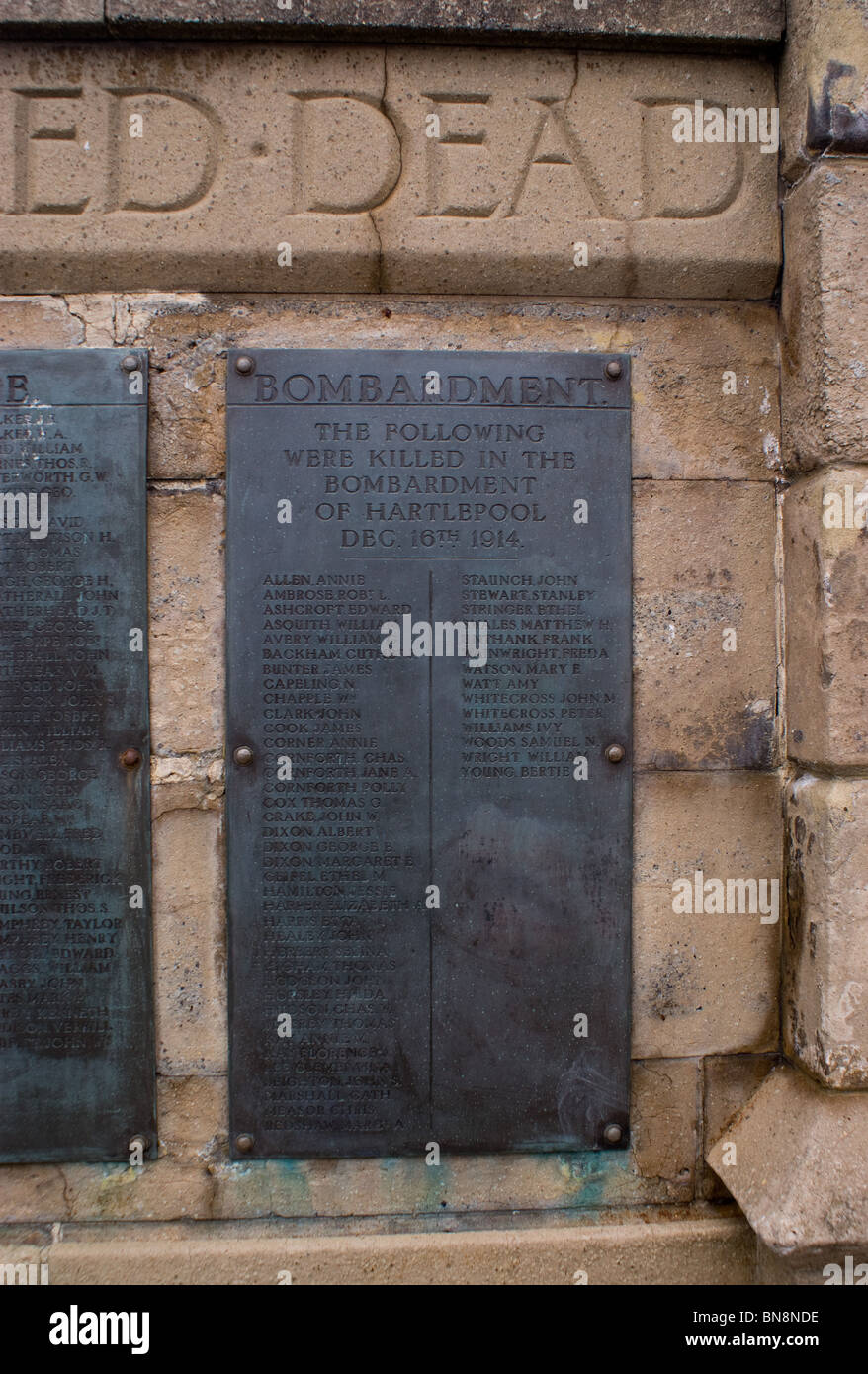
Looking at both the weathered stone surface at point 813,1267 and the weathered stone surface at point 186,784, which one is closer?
the weathered stone surface at point 813,1267

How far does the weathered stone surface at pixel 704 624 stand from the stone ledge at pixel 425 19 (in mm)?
1158

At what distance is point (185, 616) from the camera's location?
2090mm

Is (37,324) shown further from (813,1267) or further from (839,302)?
(813,1267)

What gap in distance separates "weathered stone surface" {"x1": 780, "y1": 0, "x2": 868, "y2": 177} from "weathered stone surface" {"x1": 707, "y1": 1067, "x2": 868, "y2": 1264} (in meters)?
2.35

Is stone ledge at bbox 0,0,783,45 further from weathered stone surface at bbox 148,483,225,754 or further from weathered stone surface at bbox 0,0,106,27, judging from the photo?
weathered stone surface at bbox 148,483,225,754

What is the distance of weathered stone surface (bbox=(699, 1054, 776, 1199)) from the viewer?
212cm

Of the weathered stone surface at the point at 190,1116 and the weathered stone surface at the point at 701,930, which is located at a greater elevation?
the weathered stone surface at the point at 701,930

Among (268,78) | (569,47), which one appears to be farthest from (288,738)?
(569,47)

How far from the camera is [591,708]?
2.08m

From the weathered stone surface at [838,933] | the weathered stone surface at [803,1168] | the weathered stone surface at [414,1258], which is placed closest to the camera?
the weathered stone surface at [803,1168]

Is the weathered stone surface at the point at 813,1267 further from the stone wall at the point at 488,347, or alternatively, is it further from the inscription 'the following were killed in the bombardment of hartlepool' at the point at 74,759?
the inscription 'the following were killed in the bombardment of hartlepool' at the point at 74,759

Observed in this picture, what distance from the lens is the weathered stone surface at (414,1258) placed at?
1991 millimetres

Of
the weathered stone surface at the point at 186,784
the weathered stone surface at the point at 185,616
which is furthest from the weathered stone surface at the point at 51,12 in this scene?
the weathered stone surface at the point at 186,784

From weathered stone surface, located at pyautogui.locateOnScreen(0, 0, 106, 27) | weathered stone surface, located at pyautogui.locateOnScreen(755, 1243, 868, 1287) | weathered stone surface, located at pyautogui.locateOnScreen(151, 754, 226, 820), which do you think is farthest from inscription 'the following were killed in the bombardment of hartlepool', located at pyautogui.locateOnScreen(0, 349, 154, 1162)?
weathered stone surface, located at pyautogui.locateOnScreen(755, 1243, 868, 1287)
